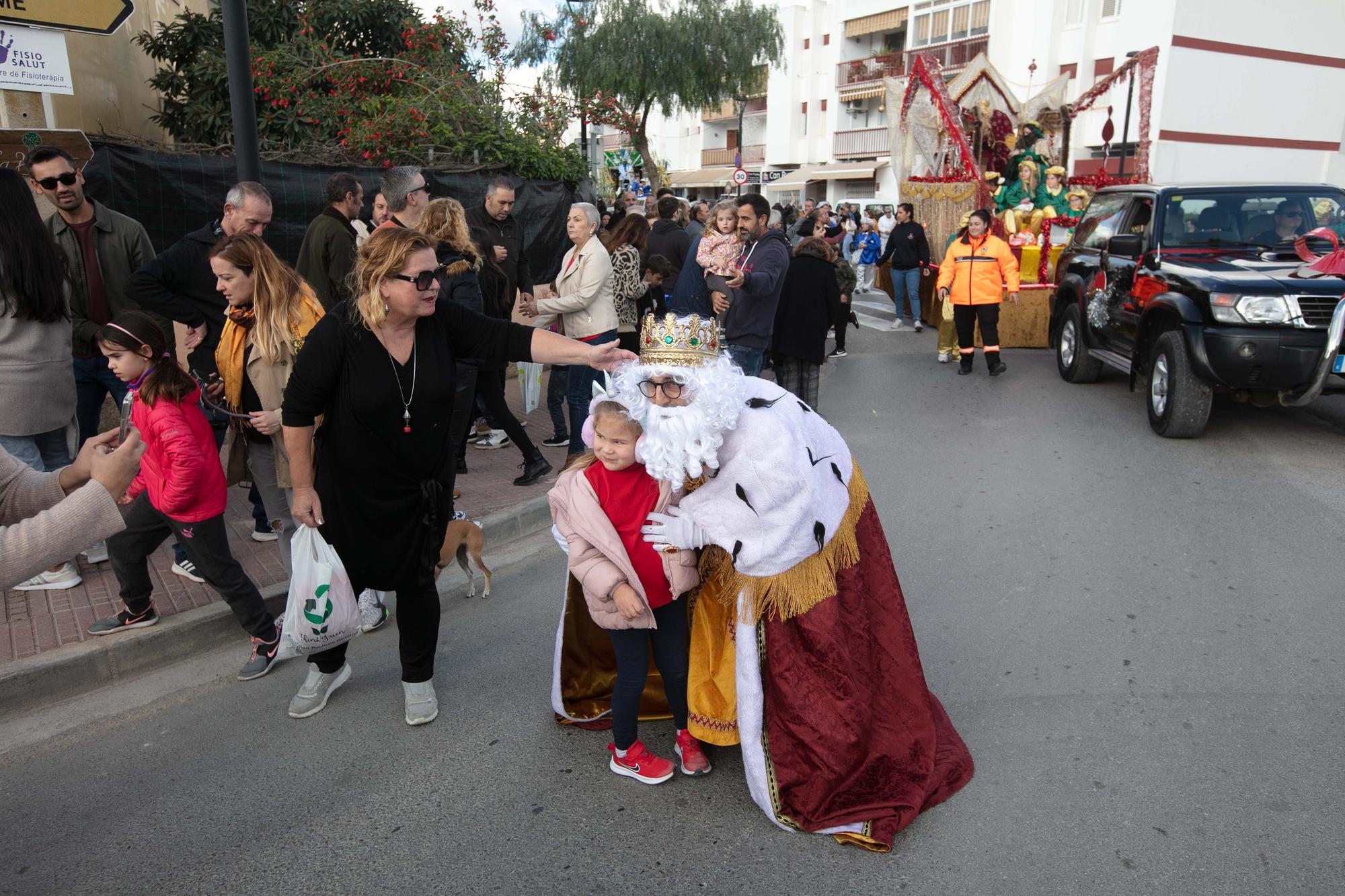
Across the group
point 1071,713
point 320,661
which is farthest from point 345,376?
point 1071,713

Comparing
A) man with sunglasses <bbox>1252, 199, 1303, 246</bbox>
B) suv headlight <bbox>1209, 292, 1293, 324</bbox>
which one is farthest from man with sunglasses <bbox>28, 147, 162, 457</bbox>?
man with sunglasses <bbox>1252, 199, 1303, 246</bbox>

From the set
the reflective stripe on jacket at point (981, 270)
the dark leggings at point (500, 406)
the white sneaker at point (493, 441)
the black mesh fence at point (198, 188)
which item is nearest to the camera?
the dark leggings at point (500, 406)

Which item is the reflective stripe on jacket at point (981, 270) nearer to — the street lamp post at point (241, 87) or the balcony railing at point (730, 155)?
the street lamp post at point (241, 87)

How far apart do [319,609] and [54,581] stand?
83.6 inches

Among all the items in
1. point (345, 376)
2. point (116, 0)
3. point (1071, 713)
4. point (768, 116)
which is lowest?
point (1071, 713)

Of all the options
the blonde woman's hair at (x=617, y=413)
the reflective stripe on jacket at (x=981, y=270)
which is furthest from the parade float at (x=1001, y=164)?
the blonde woman's hair at (x=617, y=413)

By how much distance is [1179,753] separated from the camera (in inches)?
126

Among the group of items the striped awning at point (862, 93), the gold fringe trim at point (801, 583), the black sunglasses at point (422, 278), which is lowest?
the gold fringe trim at point (801, 583)

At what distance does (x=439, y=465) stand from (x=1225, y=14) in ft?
118

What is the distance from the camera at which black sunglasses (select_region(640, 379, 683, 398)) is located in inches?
109

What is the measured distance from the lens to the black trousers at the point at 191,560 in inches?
147

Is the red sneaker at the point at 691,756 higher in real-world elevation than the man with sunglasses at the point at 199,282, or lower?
lower

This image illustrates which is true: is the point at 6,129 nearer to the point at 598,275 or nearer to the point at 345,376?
the point at 598,275

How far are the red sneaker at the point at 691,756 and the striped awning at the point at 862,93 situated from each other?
139ft
